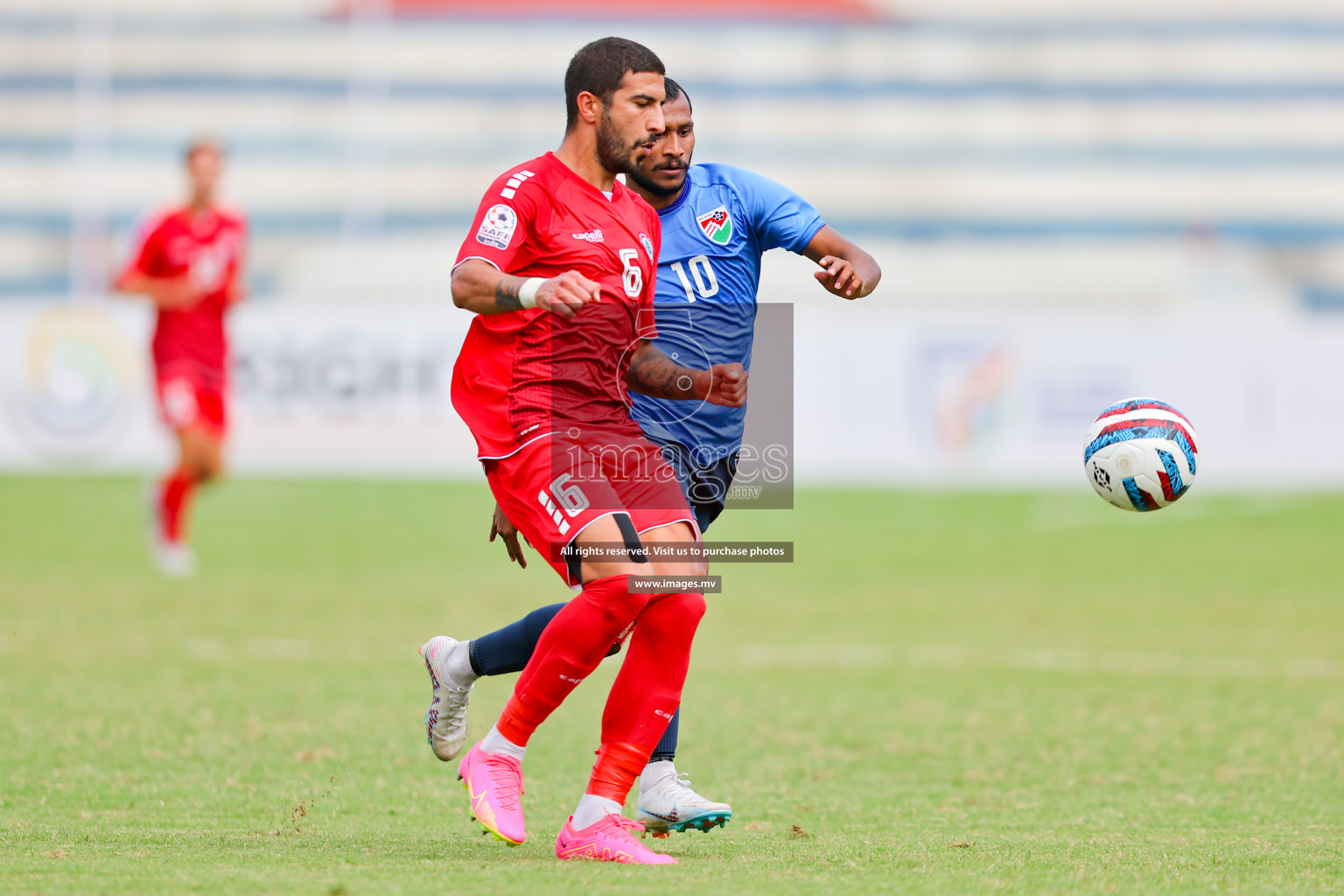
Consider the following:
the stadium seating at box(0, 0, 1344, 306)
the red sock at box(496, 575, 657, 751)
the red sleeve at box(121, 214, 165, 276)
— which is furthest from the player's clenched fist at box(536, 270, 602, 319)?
the stadium seating at box(0, 0, 1344, 306)

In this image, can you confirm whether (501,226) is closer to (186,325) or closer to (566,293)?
(566,293)

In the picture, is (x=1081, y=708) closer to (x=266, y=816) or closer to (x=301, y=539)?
(x=266, y=816)

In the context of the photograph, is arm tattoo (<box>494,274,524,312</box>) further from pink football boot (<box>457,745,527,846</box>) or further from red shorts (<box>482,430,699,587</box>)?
pink football boot (<box>457,745,527,846</box>)

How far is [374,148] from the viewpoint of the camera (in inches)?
1727

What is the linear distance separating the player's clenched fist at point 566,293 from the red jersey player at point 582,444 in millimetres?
192

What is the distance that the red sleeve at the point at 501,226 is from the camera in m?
4.38

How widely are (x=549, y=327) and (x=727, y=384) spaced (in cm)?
54

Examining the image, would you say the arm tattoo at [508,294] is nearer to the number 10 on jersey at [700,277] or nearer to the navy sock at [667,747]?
the number 10 on jersey at [700,277]

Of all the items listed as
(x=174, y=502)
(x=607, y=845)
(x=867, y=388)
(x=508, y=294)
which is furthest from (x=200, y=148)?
(x=867, y=388)

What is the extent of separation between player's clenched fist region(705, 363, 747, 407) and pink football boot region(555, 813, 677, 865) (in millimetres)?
1218

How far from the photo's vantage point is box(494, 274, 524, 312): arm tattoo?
14.0 feet

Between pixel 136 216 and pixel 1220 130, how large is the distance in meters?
30.1

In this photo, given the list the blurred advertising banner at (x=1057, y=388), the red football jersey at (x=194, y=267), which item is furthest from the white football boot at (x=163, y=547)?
the blurred advertising banner at (x=1057, y=388)

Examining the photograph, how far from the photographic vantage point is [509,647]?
16.3 ft
